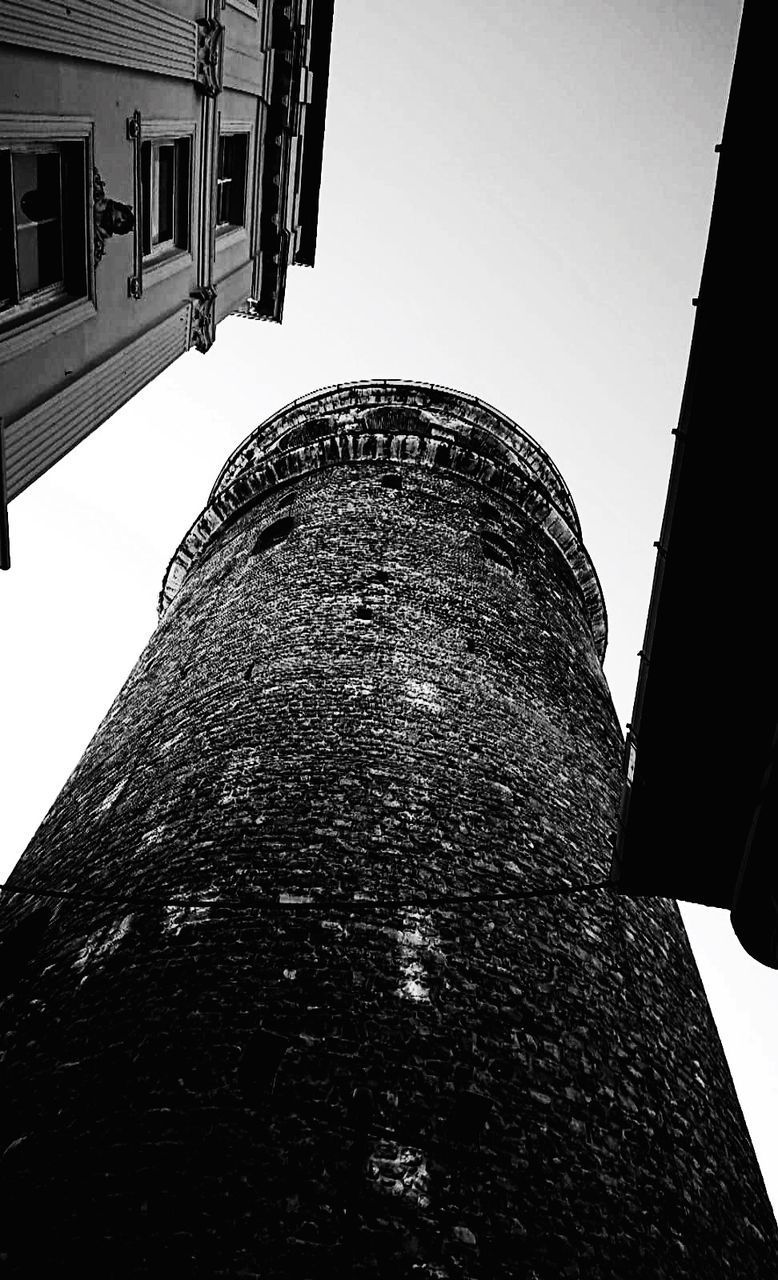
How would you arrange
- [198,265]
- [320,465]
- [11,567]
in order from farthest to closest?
[320,465], [198,265], [11,567]

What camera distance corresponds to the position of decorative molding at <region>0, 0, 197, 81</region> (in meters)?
4.60

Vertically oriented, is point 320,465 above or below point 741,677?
below

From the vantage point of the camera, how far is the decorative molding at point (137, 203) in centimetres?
639

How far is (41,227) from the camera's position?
5.57 metres

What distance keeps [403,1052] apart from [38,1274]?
1.78m

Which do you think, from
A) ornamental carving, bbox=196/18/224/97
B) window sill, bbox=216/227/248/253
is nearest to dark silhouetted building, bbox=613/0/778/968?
ornamental carving, bbox=196/18/224/97

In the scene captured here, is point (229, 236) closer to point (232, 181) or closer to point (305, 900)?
point (232, 181)

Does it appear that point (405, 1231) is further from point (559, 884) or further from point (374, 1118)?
point (559, 884)

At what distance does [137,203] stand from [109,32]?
1.22m

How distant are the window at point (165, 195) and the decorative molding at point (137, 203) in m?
0.21

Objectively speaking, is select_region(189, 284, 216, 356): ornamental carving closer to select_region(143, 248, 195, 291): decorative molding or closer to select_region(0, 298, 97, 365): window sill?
select_region(143, 248, 195, 291): decorative molding

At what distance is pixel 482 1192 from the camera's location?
4.02 meters

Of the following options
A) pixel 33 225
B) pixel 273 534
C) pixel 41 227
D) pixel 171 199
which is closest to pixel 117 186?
pixel 41 227

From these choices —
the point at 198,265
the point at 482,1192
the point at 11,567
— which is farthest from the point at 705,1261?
the point at 198,265
